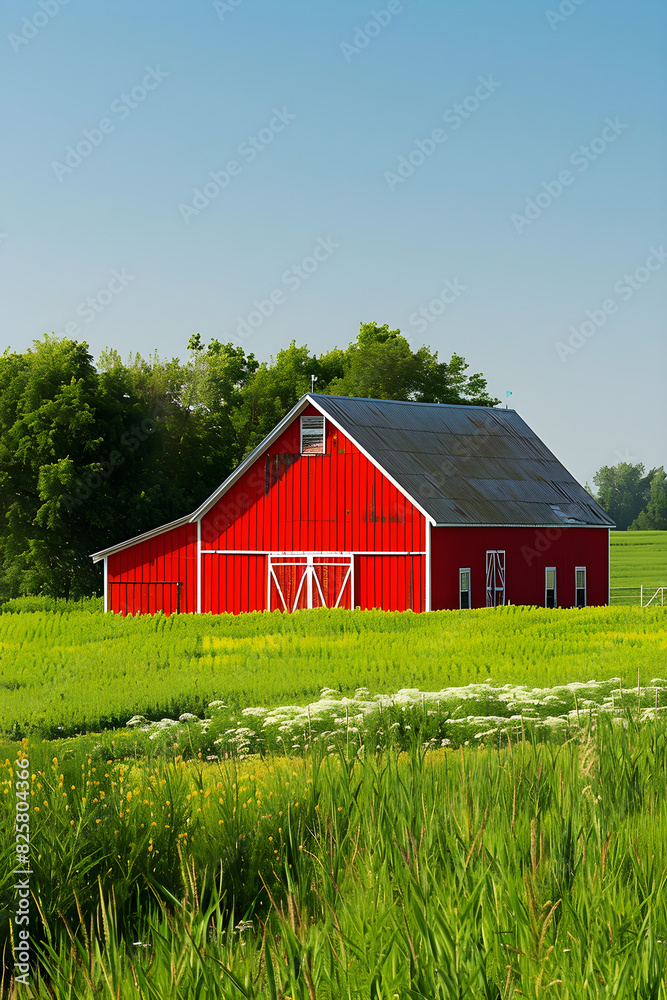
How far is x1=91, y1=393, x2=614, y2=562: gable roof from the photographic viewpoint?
1291 inches

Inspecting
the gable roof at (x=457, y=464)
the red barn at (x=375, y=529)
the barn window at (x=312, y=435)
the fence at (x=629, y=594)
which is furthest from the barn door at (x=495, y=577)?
the fence at (x=629, y=594)

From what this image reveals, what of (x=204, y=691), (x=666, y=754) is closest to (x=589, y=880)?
(x=666, y=754)

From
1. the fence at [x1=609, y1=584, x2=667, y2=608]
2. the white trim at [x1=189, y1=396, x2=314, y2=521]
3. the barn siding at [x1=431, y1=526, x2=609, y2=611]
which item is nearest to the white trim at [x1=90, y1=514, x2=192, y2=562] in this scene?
the white trim at [x1=189, y1=396, x2=314, y2=521]

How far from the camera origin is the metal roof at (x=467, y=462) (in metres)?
32.8

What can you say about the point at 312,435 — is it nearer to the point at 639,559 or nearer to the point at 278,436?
the point at 278,436

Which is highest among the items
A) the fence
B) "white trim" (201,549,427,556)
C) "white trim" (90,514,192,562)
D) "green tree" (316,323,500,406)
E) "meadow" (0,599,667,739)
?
"green tree" (316,323,500,406)

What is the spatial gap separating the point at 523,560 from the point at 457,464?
3.68m

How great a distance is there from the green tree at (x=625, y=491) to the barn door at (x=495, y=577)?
116 meters

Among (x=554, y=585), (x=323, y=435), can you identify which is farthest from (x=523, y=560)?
(x=323, y=435)

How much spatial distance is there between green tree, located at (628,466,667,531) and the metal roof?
96.2 metres

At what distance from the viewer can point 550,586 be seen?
3597cm

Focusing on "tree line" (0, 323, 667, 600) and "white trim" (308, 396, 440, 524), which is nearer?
"white trim" (308, 396, 440, 524)

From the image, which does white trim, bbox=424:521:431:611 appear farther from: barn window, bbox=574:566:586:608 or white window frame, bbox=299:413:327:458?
barn window, bbox=574:566:586:608

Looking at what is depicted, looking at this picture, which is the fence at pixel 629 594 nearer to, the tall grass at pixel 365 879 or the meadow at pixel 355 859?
the meadow at pixel 355 859
